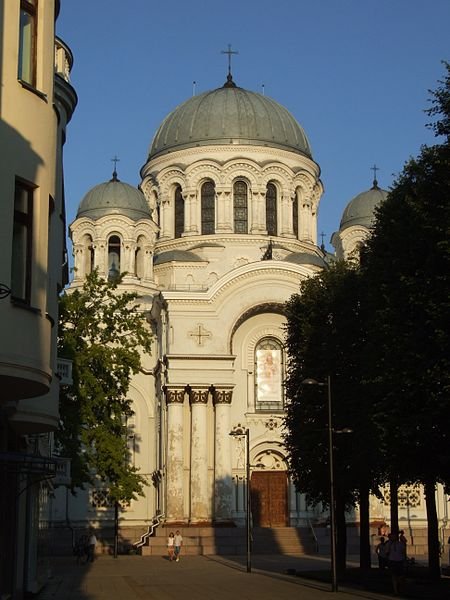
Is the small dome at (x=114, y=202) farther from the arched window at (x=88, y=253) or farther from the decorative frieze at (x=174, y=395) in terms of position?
the decorative frieze at (x=174, y=395)

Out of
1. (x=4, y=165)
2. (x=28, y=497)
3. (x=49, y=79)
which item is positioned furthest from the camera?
(x=28, y=497)

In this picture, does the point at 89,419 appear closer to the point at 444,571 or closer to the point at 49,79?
the point at 444,571

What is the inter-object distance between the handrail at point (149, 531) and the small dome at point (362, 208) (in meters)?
22.3

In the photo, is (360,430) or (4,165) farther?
(360,430)

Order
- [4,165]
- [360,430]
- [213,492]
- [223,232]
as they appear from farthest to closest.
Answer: [223,232] → [213,492] → [360,430] → [4,165]

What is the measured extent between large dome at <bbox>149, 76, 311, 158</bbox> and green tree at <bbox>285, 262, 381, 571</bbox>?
24.4 m

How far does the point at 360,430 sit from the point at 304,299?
7.58 meters

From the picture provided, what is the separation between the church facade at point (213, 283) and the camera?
49562mm

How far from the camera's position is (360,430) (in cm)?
2962

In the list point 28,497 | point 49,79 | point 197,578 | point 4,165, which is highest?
point 49,79

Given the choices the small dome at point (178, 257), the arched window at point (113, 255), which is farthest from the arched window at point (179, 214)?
the arched window at point (113, 255)

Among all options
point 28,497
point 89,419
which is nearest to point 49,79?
point 28,497

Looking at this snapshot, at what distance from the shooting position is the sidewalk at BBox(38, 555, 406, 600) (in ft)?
80.1

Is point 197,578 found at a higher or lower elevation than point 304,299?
lower
